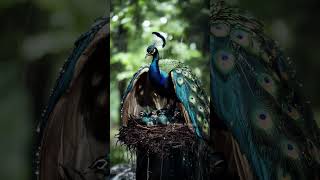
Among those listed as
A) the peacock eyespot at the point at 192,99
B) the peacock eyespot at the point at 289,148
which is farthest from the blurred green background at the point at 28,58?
the peacock eyespot at the point at 289,148

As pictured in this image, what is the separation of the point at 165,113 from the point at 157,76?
244 millimetres

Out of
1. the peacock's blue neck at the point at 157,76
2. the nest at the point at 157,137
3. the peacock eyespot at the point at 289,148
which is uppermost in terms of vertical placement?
the peacock's blue neck at the point at 157,76

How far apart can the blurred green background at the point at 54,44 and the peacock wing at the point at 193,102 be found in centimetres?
14

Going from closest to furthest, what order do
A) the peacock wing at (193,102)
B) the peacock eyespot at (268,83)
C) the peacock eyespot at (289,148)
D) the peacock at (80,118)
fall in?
1. the peacock eyespot at (289,148)
2. the peacock eyespot at (268,83)
3. the peacock wing at (193,102)
4. the peacock at (80,118)

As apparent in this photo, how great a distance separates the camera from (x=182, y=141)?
3416 millimetres

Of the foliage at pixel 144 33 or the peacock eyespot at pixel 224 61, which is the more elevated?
the foliage at pixel 144 33

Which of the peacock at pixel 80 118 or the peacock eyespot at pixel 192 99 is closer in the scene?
the peacock eyespot at pixel 192 99

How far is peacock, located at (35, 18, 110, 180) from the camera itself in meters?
3.47

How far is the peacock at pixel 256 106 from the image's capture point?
310 cm

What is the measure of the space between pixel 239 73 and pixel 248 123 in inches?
11.9

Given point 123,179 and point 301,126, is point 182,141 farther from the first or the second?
point 301,126

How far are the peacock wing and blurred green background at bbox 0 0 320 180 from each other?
0.14 m

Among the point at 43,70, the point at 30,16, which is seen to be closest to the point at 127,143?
the point at 43,70

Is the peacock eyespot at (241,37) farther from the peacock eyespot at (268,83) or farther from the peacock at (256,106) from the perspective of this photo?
the peacock eyespot at (268,83)
